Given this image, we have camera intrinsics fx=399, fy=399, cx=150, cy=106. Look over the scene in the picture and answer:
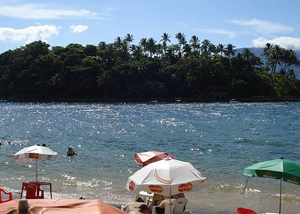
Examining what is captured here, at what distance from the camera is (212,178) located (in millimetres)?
19953

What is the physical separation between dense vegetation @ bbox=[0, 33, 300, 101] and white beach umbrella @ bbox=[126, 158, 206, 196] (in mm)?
120613

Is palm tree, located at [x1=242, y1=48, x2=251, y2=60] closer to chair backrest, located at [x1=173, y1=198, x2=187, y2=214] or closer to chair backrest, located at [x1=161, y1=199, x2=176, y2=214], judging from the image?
chair backrest, located at [x1=173, y1=198, x2=187, y2=214]

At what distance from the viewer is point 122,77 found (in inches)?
5290

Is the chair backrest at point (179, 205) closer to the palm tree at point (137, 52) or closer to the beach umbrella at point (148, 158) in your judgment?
the beach umbrella at point (148, 158)

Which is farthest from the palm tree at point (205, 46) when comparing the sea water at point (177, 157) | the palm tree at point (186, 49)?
the sea water at point (177, 157)

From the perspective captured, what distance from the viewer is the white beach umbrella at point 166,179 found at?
9.62 metres

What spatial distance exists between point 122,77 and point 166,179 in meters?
126

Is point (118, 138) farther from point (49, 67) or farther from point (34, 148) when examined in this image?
point (49, 67)

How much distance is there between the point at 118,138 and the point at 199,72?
327ft

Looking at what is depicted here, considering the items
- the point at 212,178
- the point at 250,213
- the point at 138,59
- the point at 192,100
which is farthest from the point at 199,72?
the point at 250,213

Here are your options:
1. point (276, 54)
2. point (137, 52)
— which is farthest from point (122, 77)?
point (276, 54)

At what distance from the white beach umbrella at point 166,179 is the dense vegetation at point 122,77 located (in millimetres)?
120613

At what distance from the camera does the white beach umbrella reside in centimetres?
962

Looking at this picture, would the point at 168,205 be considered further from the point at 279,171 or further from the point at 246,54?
the point at 246,54
